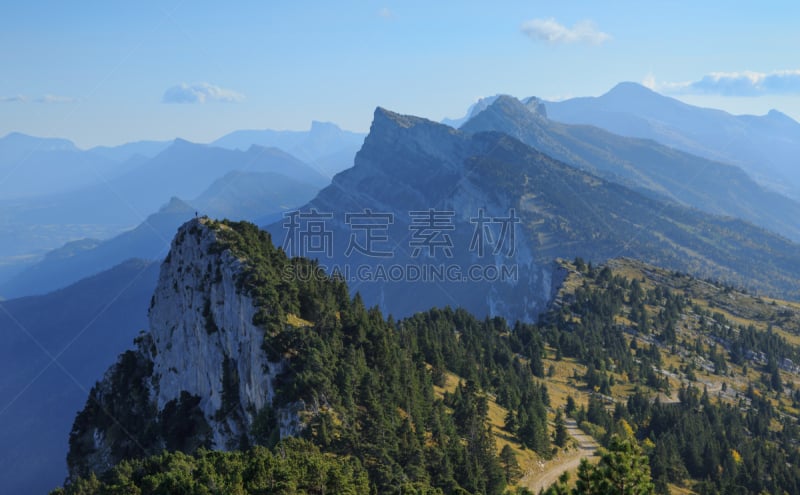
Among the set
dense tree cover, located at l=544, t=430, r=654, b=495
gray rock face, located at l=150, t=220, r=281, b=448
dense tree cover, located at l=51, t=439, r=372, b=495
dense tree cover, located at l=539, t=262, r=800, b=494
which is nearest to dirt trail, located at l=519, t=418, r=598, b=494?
dense tree cover, located at l=539, t=262, r=800, b=494

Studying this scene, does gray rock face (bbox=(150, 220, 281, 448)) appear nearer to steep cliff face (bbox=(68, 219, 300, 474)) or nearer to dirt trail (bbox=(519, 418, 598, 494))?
steep cliff face (bbox=(68, 219, 300, 474))

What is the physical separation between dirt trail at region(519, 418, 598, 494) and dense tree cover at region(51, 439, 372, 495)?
24.6m

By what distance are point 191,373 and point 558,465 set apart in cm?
5158

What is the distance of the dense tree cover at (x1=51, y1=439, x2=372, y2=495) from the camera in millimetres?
43094

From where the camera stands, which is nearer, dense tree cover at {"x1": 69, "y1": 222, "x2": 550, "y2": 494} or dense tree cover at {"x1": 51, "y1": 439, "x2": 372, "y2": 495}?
dense tree cover at {"x1": 51, "y1": 439, "x2": 372, "y2": 495}

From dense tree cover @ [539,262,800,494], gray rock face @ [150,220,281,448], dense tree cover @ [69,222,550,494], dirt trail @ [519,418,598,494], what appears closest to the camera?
dense tree cover @ [69,222,550,494]

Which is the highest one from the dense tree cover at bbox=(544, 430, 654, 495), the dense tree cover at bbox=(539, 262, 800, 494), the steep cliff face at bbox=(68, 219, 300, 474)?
the dense tree cover at bbox=(544, 430, 654, 495)

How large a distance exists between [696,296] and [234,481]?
7251 inches

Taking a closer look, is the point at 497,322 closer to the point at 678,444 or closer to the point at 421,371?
the point at 678,444

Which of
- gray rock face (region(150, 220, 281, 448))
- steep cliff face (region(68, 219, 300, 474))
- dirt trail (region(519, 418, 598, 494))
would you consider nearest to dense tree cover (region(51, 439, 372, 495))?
steep cliff face (region(68, 219, 300, 474))

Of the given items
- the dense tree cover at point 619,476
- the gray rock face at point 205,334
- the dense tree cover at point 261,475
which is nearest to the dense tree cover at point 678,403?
the dense tree cover at point 619,476

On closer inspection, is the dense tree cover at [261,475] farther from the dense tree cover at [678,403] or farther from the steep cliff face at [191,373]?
the dense tree cover at [678,403]

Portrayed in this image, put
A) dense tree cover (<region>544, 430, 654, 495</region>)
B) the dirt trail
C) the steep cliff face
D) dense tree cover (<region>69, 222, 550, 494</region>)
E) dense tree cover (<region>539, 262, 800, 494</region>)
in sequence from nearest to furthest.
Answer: dense tree cover (<region>544, 430, 654, 495</region>), dense tree cover (<region>69, 222, 550, 494</region>), the dirt trail, the steep cliff face, dense tree cover (<region>539, 262, 800, 494</region>)

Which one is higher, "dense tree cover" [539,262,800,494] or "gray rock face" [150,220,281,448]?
"gray rock face" [150,220,281,448]
